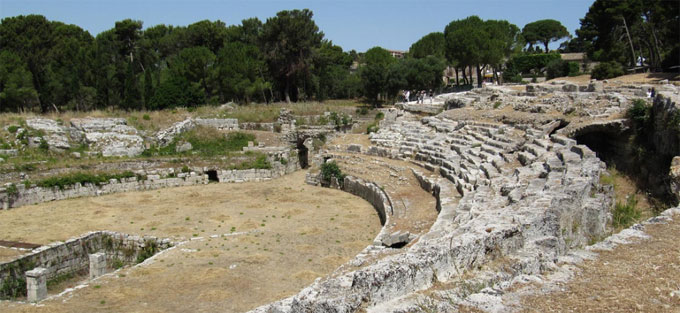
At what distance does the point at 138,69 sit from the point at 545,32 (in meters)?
65.1

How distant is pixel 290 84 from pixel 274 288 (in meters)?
34.9

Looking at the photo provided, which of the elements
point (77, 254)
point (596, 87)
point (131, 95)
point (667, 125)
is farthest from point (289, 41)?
point (667, 125)

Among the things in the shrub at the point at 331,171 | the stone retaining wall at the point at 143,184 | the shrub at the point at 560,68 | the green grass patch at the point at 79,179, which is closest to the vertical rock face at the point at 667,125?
the shrub at the point at 331,171

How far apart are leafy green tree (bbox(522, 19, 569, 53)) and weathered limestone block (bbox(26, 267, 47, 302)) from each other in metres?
87.2

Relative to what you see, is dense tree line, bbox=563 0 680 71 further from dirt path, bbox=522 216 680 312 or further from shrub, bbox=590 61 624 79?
dirt path, bbox=522 216 680 312

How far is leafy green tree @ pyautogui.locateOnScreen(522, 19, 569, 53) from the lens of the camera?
88.0m

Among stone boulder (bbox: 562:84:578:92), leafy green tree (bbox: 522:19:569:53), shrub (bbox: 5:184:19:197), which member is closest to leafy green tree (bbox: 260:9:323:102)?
stone boulder (bbox: 562:84:578:92)

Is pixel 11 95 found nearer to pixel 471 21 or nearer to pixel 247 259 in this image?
pixel 247 259

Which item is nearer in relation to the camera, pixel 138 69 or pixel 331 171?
pixel 331 171

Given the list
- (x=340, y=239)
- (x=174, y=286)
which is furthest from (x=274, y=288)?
(x=340, y=239)

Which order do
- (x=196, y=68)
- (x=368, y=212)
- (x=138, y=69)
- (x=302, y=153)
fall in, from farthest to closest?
(x=138, y=69) < (x=196, y=68) < (x=302, y=153) < (x=368, y=212)

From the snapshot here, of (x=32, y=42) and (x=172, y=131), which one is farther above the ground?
(x=32, y=42)

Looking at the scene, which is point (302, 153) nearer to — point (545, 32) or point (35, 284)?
point (35, 284)

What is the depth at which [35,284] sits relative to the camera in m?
11.2
